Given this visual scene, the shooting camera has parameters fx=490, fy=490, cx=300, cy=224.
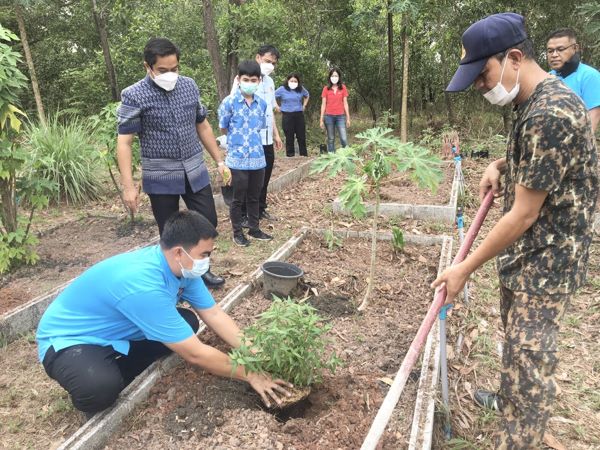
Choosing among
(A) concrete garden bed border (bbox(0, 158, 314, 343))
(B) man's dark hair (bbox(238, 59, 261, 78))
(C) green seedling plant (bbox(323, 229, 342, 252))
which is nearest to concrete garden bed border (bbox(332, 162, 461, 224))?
(C) green seedling plant (bbox(323, 229, 342, 252))

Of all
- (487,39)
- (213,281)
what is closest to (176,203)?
(213,281)

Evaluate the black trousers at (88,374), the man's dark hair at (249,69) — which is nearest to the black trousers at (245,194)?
the man's dark hair at (249,69)

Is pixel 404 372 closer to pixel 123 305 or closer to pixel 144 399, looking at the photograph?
pixel 123 305

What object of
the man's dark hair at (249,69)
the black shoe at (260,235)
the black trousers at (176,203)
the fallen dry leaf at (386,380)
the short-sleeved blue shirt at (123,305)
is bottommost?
the fallen dry leaf at (386,380)

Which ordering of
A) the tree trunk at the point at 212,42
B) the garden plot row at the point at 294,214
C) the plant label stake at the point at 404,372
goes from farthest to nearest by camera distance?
the tree trunk at the point at 212,42, the garden plot row at the point at 294,214, the plant label stake at the point at 404,372

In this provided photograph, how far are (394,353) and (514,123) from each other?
1865 mm

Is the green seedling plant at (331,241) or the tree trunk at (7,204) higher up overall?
the tree trunk at (7,204)

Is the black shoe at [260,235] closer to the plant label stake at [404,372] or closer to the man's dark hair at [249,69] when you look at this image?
the man's dark hair at [249,69]

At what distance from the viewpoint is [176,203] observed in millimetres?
4160

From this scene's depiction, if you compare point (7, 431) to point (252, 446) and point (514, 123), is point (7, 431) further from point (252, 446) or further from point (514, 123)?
point (514, 123)

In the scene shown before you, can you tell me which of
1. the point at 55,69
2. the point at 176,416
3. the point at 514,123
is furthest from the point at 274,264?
the point at 55,69

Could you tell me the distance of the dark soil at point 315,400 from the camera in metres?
2.54

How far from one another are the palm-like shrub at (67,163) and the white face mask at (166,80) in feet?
11.8

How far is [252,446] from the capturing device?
2449mm
